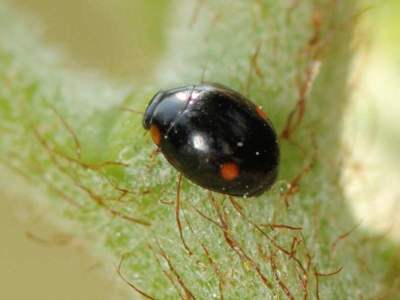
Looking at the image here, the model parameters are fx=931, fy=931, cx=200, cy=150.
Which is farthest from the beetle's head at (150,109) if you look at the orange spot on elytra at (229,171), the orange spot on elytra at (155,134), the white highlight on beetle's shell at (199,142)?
the orange spot on elytra at (229,171)

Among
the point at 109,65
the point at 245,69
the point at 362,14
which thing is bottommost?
the point at 245,69

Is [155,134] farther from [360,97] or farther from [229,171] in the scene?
[360,97]

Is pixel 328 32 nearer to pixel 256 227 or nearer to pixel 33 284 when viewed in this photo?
pixel 256 227

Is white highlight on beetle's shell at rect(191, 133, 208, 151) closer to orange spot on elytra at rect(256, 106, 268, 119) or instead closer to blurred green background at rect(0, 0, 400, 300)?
orange spot on elytra at rect(256, 106, 268, 119)

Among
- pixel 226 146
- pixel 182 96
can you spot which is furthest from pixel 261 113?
pixel 182 96

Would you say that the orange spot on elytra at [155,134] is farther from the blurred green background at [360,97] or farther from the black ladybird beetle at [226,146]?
the blurred green background at [360,97]

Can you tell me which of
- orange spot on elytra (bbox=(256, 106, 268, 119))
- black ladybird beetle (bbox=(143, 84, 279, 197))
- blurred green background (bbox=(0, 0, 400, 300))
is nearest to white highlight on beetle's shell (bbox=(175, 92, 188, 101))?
black ladybird beetle (bbox=(143, 84, 279, 197))

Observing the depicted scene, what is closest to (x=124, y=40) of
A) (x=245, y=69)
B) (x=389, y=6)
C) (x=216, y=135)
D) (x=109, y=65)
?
(x=109, y=65)
